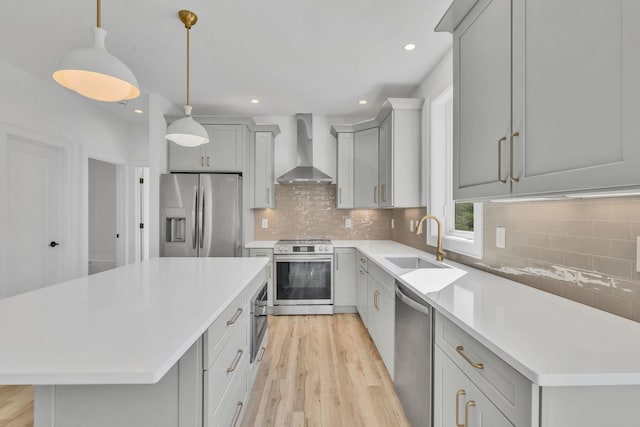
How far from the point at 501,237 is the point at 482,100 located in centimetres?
86

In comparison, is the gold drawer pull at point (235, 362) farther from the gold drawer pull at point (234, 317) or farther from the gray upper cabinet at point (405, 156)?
the gray upper cabinet at point (405, 156)

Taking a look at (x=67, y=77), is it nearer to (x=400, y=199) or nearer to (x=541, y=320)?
(x=541, y=320)

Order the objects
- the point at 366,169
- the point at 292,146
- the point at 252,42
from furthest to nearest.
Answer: the point at 292,146 < the point at 366,169 < the point at 252,42

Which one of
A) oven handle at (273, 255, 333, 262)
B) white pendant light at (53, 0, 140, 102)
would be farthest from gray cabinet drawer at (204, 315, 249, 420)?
oven handle at (273, 255, 333, 262)

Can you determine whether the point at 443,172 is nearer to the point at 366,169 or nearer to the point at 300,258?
the point at 366,169

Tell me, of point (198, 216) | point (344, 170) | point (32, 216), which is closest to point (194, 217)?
point (198, 216)

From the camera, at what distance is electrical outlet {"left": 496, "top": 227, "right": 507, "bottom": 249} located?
175 centimetres

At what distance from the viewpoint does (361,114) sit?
13.2ft

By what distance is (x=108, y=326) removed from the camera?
971 mm

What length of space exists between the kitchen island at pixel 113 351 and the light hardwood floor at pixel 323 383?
0.86 metres

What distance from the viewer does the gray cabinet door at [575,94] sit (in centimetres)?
77

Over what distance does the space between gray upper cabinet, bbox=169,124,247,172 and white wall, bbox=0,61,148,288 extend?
110 centimetres

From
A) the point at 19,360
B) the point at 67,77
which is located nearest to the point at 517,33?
the point at 67,77

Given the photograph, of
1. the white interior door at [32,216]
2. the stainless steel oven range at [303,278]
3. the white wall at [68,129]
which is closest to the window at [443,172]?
the stainless steel oven range at [303,278]
